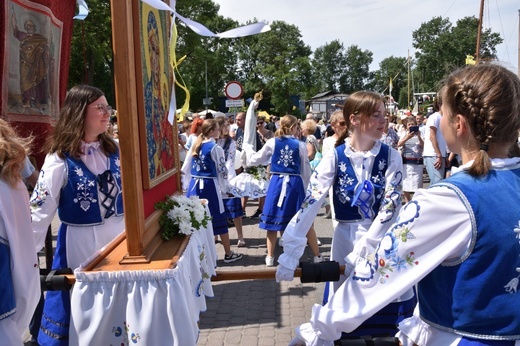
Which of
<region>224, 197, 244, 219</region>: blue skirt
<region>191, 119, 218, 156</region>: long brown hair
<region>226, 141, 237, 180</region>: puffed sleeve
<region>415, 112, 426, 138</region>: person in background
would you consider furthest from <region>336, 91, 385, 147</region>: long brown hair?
<region>415, 112, 426, 138</region>: person in background

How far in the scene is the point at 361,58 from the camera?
4466 inches

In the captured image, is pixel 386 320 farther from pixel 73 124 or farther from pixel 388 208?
pixel 73 124

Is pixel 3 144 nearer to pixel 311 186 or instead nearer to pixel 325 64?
pixel 311 186

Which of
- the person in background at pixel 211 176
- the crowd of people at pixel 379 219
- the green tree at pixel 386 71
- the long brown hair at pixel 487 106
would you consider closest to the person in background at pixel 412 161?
the person in background at pixel 211 176

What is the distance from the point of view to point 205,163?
6.67 m

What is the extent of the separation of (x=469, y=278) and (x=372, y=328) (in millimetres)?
1693

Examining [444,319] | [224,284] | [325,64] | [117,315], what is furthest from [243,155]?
[325,64]

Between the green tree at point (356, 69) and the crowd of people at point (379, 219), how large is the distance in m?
110

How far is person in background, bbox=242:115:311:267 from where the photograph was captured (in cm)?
646

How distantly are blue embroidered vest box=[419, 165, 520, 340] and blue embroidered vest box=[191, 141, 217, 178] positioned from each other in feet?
17.7

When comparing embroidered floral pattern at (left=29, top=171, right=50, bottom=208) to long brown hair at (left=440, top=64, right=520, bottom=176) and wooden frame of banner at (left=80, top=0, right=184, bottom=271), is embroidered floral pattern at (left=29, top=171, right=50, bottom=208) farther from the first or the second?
long brown hair at (left=440, top=64, right=520, bottom=176)

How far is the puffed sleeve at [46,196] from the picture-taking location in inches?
109

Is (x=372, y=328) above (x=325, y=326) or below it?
below

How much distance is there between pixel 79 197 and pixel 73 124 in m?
0.50
